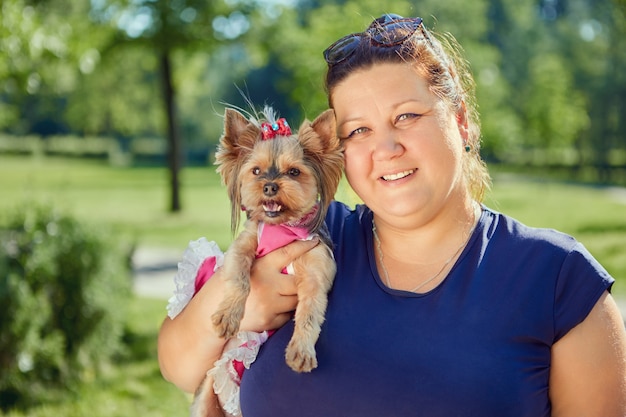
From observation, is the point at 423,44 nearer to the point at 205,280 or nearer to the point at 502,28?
the point at 205,280

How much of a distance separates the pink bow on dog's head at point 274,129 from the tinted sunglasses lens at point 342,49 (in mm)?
384

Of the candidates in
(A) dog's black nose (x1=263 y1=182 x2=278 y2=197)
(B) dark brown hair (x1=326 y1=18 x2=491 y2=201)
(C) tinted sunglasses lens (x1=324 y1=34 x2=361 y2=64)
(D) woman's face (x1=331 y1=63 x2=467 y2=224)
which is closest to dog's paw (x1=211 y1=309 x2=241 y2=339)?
(A) dog's black nose (x1=263 y1=182 x2=278 y2=197)

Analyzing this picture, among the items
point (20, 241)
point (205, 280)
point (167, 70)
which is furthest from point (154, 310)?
point (167, 70)

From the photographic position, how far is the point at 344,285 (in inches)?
93.5

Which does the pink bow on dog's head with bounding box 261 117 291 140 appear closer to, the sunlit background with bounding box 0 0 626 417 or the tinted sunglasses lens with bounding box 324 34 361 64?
the sunlit background with bounding box 0 0 626 417

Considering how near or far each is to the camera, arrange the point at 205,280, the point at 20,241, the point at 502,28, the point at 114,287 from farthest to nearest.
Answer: the point at 502,28
the point at 114,287
the point at 20,241
the point at 205,280

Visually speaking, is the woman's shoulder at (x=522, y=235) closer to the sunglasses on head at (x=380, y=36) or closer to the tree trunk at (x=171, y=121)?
the sunglasses on head at (x=380, y=36)

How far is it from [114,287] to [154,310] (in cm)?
264

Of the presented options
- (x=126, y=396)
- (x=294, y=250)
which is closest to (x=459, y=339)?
(x=294, y=250)

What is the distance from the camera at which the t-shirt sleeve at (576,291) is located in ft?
6.54

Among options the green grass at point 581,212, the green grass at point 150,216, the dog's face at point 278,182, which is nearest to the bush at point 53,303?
the green grass at point 150,216

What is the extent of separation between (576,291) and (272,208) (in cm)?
112

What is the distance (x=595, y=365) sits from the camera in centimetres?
197

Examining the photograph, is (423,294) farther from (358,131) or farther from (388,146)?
(358,131)
